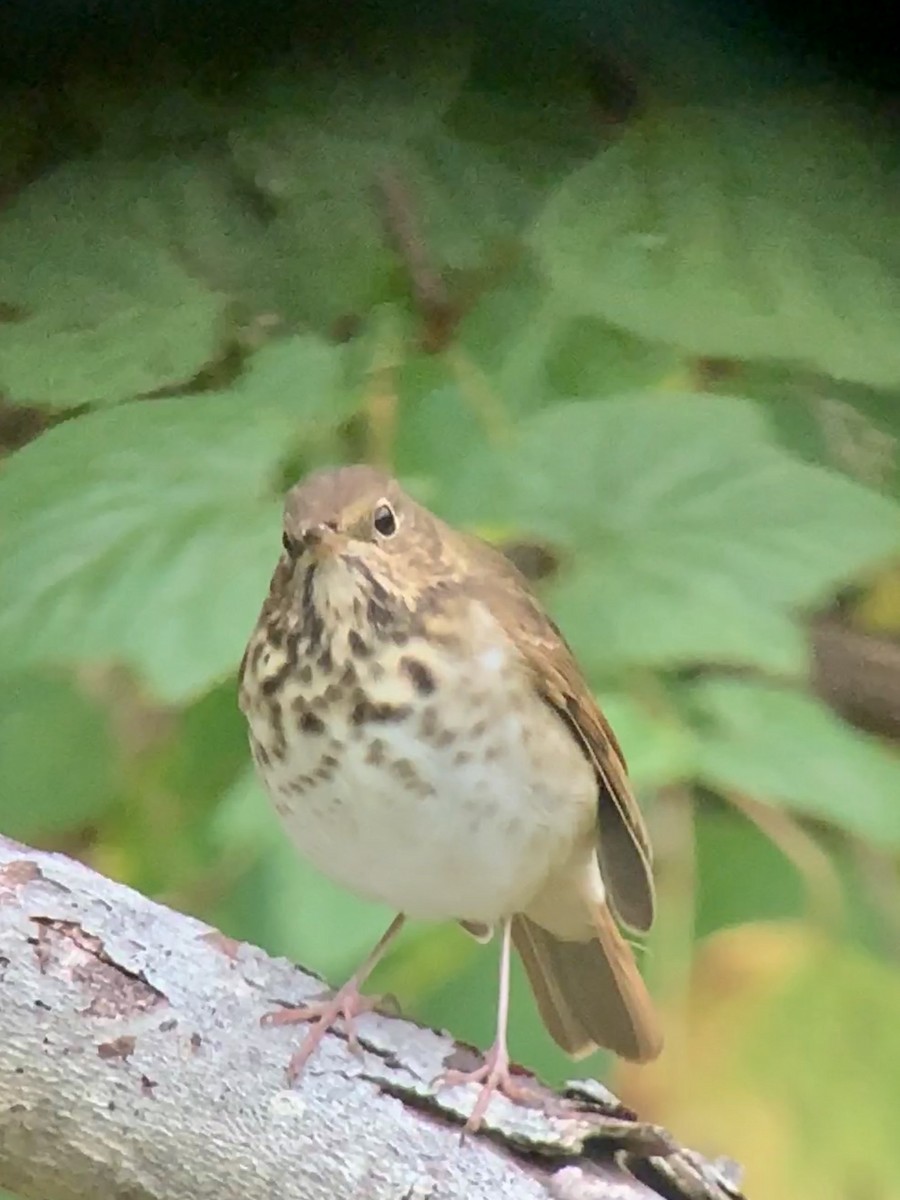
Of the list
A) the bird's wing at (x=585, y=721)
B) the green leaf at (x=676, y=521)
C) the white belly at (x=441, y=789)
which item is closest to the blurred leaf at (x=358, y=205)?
the green leaf at (x=676, y=521)

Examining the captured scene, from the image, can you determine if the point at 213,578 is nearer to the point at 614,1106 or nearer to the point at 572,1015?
the point at 572,1015

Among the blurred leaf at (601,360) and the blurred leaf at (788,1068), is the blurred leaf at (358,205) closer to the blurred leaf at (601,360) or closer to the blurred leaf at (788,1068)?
the blurred leaf at (601,360)

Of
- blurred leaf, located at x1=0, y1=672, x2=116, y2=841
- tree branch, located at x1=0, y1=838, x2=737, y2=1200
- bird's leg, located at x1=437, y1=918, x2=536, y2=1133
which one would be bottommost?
blurred leaf, located at x1=0, y1=672, x2=116, y2=841

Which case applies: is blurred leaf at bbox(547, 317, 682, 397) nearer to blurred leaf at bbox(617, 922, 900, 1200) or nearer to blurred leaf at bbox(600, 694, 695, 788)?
blurred leaf at bbox(600, 694, 695, 788)

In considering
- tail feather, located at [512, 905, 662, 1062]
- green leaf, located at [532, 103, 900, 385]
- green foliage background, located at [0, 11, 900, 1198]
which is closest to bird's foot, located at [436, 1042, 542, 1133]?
tail feather, located at [512, 905, 662, 1062]

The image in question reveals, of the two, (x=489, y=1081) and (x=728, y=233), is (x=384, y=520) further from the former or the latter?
(x=728, y=233)

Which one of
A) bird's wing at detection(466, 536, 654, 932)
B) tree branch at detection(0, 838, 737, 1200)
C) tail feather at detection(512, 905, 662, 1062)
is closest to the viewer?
tree branch at detection(0, 838, 737, 1200)
